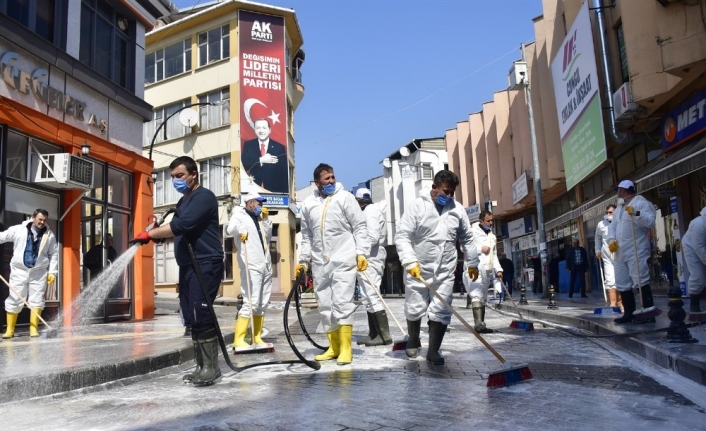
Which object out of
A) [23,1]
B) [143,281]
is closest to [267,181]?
[143,281]

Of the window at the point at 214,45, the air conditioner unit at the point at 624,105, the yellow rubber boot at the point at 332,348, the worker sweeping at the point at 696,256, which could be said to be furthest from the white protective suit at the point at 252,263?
the window at the point at 214,45

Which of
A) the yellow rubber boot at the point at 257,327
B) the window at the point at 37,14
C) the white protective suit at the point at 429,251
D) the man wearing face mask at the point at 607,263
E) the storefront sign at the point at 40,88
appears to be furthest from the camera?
the man wearing face mask at the point at 607,263

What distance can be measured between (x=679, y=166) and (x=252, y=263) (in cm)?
850

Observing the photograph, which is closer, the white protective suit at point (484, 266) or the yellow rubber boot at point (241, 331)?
the yellow rubber boot at point (241, 331)

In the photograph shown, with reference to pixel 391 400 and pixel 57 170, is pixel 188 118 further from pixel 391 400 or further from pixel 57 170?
pixel 391 400

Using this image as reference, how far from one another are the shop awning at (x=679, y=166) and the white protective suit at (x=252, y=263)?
7795 mm

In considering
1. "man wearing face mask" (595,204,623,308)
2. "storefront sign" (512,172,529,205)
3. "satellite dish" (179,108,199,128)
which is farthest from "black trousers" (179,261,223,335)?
"satellite dish" (179,108,199,128)

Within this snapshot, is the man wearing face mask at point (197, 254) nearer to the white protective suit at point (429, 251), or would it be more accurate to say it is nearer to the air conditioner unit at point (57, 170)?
the white protective suit at point (429, 251)

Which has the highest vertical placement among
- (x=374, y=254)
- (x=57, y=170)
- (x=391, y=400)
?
(x=57, y=170)

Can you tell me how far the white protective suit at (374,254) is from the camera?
24.8 feet

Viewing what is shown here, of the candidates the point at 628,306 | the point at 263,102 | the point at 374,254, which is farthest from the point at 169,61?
the point at 628,306

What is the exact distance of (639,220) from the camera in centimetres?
844

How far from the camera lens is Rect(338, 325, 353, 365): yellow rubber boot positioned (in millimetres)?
5984

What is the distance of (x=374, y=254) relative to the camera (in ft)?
26.2
